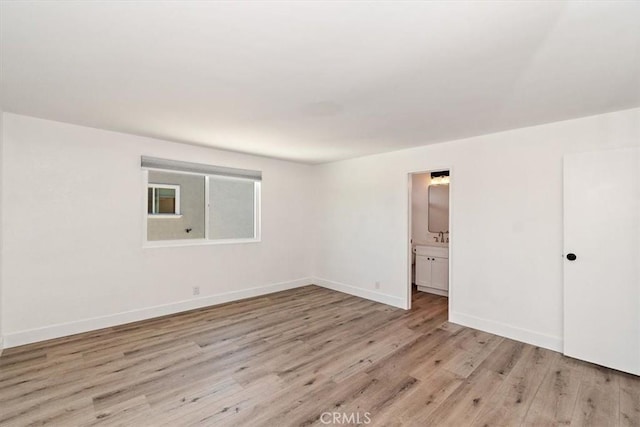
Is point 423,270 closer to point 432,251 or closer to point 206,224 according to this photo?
point 432,251

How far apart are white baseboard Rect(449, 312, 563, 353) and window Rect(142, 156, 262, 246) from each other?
10.8 ft

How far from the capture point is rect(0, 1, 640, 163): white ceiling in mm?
1423

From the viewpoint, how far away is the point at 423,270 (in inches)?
210

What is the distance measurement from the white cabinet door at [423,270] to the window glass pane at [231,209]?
305cm

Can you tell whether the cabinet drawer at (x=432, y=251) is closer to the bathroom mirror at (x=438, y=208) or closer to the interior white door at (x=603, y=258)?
the bathroom mirror at (x=438, y=208)

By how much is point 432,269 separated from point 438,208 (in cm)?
125

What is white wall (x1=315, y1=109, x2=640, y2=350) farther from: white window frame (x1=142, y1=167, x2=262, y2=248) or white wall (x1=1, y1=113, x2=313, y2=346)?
white wall (x1=1, y1=113, x2=313, y2=346)

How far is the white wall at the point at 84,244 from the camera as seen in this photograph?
9.89 feet

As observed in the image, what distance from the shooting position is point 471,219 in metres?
3.68

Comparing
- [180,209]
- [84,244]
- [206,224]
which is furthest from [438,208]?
[84,244]

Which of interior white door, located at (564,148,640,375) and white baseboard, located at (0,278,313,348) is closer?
interior white door, located at (564,148,640,375)

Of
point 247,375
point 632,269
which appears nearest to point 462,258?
point 632,269

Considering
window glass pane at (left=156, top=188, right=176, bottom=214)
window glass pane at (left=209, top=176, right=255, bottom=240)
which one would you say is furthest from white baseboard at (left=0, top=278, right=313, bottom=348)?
window glass pane at (left=156, top=188, right=176, bottom=214)

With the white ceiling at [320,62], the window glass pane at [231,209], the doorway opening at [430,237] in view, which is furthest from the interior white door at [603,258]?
the window glass pane at [231,209]
